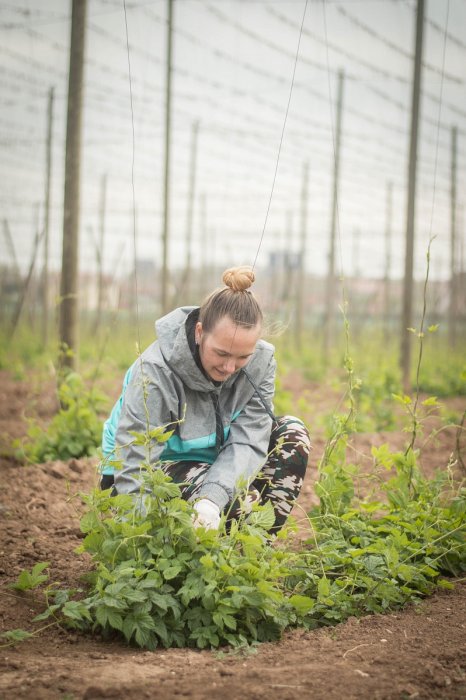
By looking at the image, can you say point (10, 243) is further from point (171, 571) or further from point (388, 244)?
point (171, 571)

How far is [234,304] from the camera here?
7.95 ft

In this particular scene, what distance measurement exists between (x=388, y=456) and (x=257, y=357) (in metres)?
0.67

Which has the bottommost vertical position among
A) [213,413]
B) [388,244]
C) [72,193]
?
[213,413]

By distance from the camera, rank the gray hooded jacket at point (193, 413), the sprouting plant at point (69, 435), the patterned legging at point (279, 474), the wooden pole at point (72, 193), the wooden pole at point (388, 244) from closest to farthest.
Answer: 1. the gray hooded jacket at point (193, 413)
2. the patterned legging at point (279, 474)
3. the sprouting plant at point (69, 435)
4. the wooden pole at point (72, 193)
5. the wooden pole at point (388, 244)

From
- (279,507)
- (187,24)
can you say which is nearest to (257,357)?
(279,507)

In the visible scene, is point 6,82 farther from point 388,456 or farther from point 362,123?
point 388,456

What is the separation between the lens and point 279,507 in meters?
2.69

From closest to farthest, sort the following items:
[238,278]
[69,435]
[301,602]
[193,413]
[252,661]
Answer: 1. [252,661]
2. [301,602]
3. [238,278]
4. [193,413]
5. [69,435]

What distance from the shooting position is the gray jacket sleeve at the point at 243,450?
2424 millimetres

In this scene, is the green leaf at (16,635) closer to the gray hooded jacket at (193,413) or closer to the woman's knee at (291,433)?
the gray hooded jacket at (193,413)

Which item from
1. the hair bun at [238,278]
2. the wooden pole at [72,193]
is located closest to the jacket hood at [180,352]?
the hair bun at [238,278]

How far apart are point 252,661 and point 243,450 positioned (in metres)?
0.81

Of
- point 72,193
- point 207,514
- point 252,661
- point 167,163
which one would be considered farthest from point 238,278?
point 167,163

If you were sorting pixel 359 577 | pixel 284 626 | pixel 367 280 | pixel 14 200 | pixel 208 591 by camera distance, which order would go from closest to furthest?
1. pixel 208 591
2. pixel 284 626
3. pixel 359 577
4. pixel 14 200
5. pixel 367 280
